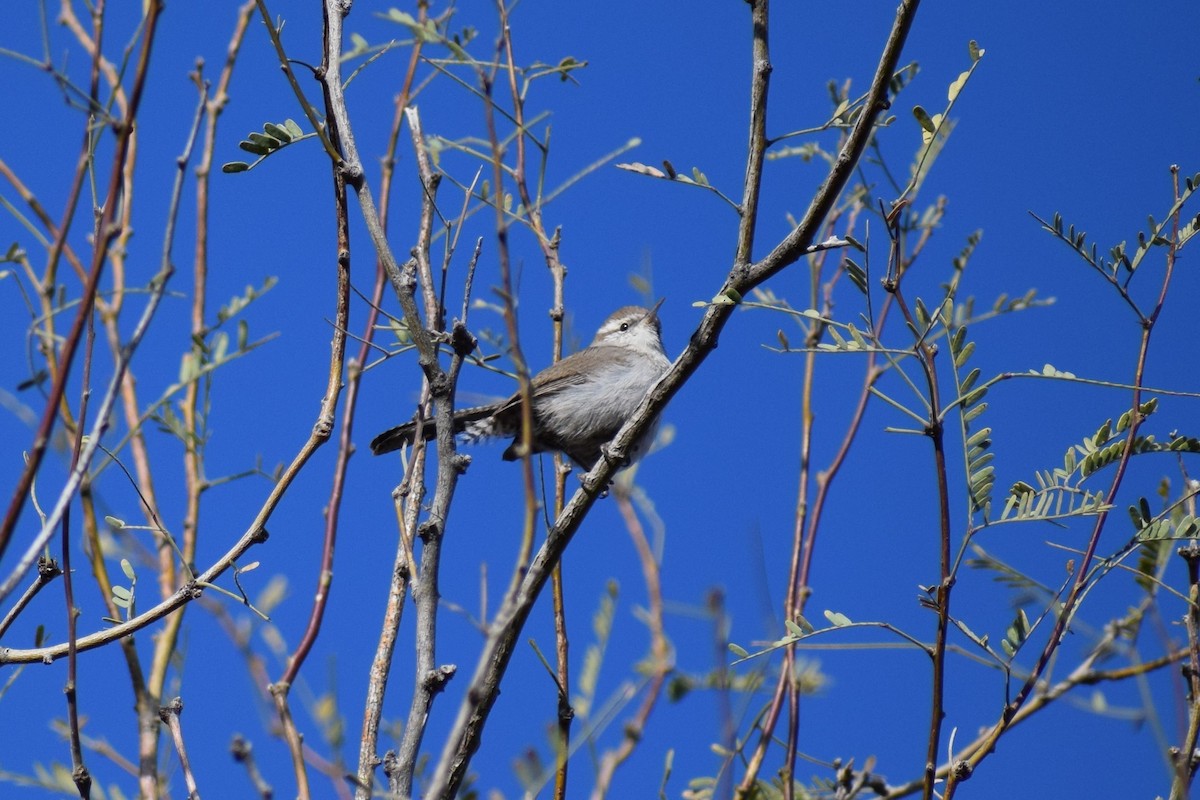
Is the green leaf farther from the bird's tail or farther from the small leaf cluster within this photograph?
the bird's tail

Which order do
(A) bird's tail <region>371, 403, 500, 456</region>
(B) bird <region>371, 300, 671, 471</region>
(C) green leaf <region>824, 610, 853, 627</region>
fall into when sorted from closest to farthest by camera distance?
(C) green leaf <region>824, 610, 853, 627</region>, (A) bird's tail <region>371, 403, 500, 456</region>, (B) bird <region>371, 300, 671, 471</region>

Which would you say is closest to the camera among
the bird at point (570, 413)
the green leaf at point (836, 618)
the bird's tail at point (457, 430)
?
the green leaf at point (836, 618)

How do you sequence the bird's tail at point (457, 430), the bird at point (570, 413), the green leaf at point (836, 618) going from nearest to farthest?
the green leaf at point (836, 618) → the bird's tail at point (457, 430) → the bird at point (570, 413)

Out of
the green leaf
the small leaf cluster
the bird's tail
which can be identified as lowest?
the green leaf

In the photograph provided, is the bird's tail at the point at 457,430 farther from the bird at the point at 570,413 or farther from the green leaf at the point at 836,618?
the green leaf at the point at 836,618

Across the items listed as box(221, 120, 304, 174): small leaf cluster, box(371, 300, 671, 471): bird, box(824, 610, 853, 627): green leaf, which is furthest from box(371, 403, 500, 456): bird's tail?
box(824, 610, 853, 627): green leaf

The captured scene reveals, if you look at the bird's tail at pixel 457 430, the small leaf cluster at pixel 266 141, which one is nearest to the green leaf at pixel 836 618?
the small leaf cluster at pixel 266 141

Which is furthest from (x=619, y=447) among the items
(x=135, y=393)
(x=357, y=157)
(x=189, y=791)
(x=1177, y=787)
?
(x=135, y=393)

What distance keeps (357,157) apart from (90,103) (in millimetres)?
598

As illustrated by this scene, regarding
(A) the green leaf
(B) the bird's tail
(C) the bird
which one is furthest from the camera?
(C) the bird

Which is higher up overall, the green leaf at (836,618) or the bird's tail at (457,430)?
the bird's tail at (457,430)

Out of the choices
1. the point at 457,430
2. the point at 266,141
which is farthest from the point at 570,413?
the point at 266,141

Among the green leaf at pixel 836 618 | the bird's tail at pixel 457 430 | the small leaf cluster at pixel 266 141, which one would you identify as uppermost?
the bird's tail at pixel 457 430

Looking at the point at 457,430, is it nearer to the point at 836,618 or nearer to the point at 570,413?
the point at 570,413
